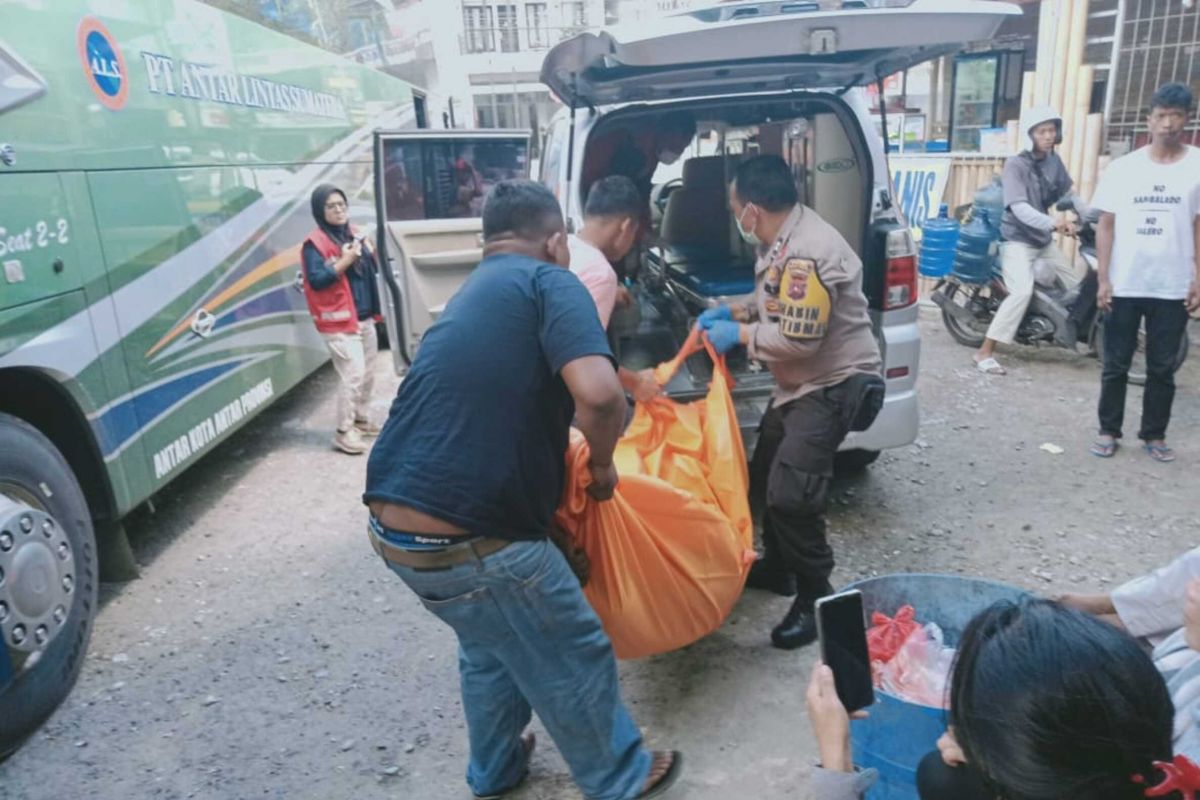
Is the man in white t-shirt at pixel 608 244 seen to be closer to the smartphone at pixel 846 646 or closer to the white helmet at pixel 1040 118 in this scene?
the smartphone at pixel 846 646

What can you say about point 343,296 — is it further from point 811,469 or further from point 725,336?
point 811,469

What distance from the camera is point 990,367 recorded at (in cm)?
606

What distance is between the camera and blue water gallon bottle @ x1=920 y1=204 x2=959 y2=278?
679 cm

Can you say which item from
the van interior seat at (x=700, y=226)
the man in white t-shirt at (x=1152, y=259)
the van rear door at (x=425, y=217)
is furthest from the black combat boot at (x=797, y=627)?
the van rear door at (x=425, y=217)

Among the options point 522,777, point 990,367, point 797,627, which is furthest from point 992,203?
point 522,777

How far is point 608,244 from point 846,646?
6.21 ft

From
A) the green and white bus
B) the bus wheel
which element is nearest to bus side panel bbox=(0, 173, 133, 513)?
the green and white bus

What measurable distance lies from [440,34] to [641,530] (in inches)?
1064

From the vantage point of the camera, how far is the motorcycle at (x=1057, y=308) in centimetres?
577

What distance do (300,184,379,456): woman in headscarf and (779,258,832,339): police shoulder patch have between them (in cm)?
327

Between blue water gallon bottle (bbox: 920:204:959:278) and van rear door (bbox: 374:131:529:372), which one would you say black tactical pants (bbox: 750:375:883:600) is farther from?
blue water gallon bottle (bbox: 920:204:959:278)

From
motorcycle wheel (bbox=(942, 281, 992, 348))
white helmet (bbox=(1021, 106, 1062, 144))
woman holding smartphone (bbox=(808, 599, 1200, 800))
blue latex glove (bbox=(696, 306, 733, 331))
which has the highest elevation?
white helmet (bbox=(1021, 106, 1062, 144))

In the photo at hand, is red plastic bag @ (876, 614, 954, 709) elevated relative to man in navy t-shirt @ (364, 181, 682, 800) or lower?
lower

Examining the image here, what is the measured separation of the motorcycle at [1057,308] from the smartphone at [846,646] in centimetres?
472
